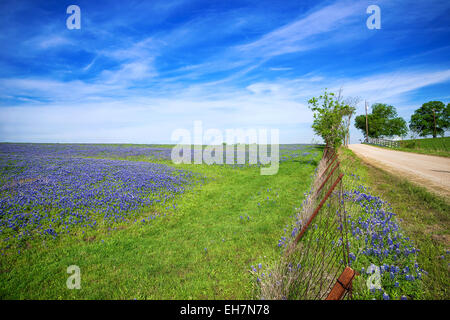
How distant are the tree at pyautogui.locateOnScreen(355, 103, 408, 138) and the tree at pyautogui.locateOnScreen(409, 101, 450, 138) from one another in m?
3.91

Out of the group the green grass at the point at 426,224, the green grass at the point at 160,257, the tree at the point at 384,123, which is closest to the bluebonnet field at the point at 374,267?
the green grass at the point at 426,224

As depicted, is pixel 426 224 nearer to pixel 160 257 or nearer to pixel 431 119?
pixel 160 257

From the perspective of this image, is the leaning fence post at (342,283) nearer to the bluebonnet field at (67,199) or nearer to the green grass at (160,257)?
the green grass at (160,257)

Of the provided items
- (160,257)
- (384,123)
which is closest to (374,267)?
(160,257)

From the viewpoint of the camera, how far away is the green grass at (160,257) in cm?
415

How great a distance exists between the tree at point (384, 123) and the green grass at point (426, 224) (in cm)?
8173

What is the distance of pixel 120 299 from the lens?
154 inches

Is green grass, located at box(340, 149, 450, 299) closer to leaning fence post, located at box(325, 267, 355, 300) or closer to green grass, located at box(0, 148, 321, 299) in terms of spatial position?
leaning fence post, located at box(325, 267, 355, 300)

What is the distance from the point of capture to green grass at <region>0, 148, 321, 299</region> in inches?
163
